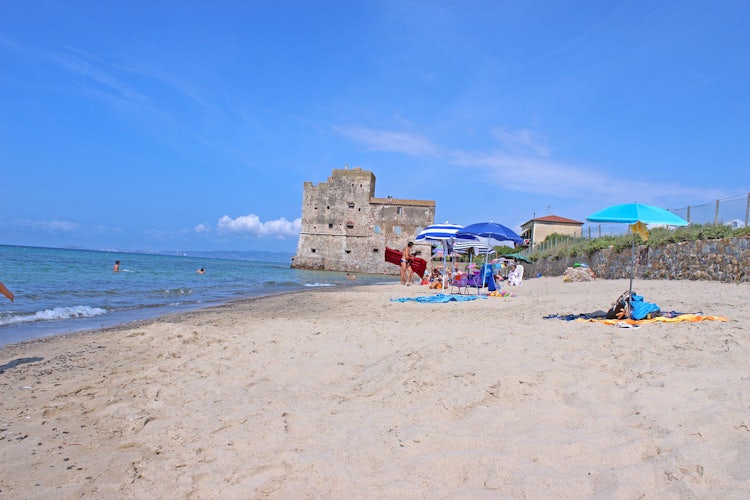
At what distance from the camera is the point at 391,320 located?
25.8 ft

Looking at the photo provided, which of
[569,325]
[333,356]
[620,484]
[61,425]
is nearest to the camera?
[620,484]

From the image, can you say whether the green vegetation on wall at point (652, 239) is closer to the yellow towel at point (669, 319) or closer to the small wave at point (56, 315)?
the yellow towel at point (669, 319)

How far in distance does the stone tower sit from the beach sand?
41072mm

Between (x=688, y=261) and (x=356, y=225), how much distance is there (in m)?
35.2

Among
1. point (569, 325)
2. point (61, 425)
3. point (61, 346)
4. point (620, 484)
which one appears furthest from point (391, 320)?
point (620, 484)

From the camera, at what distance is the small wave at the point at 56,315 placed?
8.58 m

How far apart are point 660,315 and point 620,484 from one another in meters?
5.13

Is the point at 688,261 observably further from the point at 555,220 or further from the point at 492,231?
the point at 555,220

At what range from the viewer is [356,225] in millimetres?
47094

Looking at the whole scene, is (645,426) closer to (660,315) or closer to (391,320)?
(660,315)

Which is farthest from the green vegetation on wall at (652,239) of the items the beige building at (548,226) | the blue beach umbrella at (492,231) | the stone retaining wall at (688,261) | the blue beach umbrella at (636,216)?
the beige building at (548,226)

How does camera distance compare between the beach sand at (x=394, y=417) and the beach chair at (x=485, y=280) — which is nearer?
the beach sand at (x=394, y=417)

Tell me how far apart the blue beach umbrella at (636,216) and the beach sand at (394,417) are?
1.50m

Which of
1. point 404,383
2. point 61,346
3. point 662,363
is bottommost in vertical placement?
point 61,346
